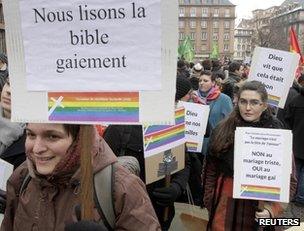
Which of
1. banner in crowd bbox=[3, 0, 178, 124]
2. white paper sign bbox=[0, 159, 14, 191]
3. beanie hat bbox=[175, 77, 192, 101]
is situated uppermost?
banner in crowd bbox=[3, 0, 178, 124]

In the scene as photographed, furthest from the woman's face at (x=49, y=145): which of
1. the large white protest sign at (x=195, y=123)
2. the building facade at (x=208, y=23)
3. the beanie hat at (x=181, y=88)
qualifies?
the building facade at (x=208, y=23)

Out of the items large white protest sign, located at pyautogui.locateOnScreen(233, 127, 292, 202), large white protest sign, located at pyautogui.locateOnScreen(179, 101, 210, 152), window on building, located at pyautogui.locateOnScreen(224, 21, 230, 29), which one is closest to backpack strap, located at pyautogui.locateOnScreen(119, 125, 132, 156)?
large white protest sign, located at pyautogui.locateOnScreen(233, 127, 292, 202)

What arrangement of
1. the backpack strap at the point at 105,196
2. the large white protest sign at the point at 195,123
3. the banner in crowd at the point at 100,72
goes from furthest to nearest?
the large white protest sign at the point at 195,123
the backpack strap at the point at 105,196
the banner in crowd at the point at 100,72

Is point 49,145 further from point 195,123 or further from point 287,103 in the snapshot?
point 287,103

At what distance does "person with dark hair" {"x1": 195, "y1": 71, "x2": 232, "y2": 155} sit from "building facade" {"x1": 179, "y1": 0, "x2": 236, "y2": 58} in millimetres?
104061

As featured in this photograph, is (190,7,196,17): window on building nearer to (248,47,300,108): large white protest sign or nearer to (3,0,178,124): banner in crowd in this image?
(248,47,300,108): large white protest sign

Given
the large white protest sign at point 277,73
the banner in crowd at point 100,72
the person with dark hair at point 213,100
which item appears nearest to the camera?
the banner in crowd at point 100,72

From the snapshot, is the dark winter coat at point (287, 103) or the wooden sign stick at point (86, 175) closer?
the wooden sign stick at point (86, 175)

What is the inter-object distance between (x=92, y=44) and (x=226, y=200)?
5.97ft

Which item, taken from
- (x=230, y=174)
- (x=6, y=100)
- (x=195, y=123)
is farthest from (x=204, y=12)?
(x=6, y=100)

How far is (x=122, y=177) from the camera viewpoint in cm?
177

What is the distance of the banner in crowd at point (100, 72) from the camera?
61.4 inches

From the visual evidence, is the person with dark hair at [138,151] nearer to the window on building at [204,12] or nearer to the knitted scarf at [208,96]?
the knitted scarf at [208,96]

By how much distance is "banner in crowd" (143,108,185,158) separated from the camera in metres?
2.89
